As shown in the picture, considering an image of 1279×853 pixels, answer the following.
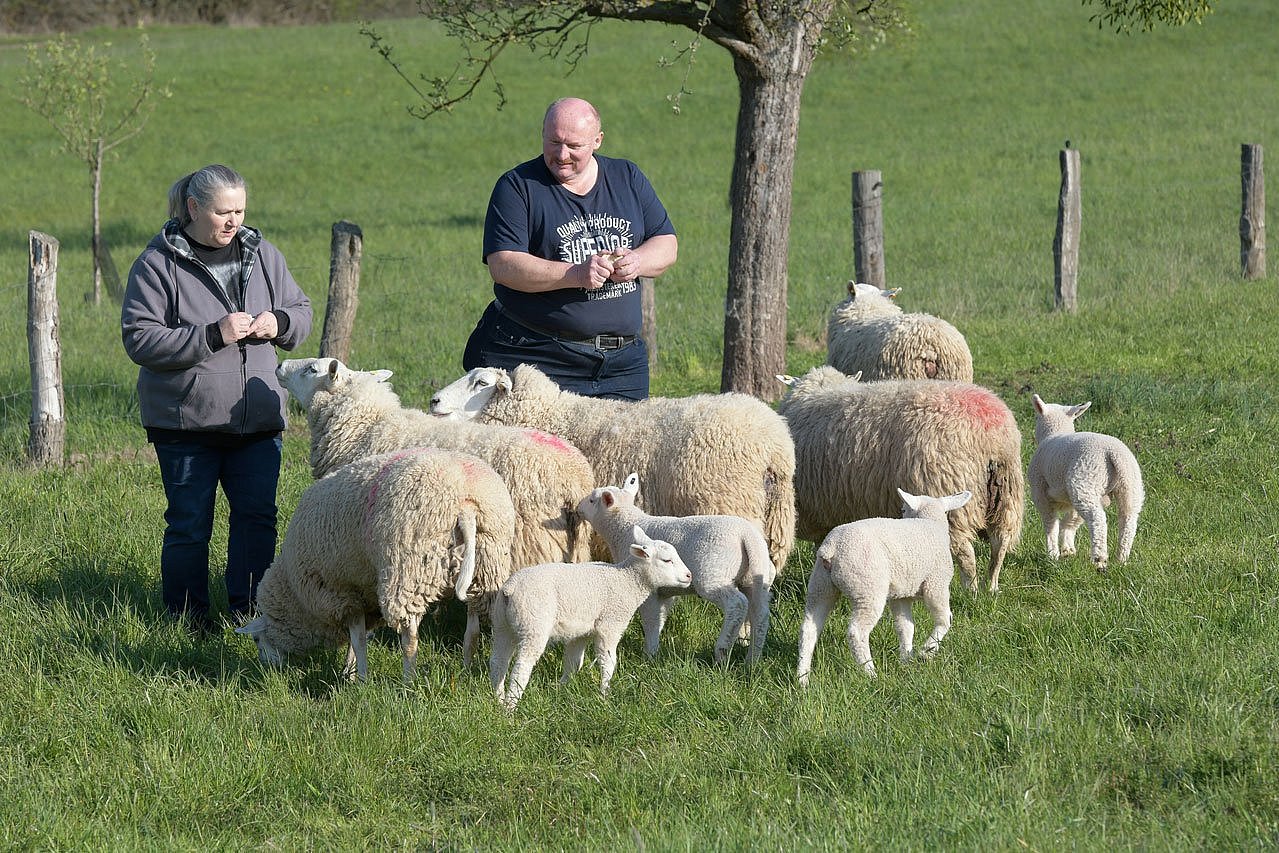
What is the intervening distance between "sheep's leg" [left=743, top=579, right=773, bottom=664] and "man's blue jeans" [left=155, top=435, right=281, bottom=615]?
2.29 meters

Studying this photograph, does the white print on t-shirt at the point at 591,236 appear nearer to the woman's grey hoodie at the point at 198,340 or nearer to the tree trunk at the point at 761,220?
the woman's grey hoodie at the point at 198,340

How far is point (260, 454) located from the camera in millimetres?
5656

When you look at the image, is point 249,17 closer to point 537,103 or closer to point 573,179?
point 537,103

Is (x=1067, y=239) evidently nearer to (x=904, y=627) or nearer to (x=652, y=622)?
(x=904, y=627)

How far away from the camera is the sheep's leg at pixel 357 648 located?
201 inches

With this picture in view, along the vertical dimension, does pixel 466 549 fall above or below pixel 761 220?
below

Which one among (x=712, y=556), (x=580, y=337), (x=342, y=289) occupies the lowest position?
(x=712, y=556)

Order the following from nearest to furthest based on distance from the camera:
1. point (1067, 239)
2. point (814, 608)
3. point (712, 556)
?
1. point (814, 608)
2. point (712, 556)
3. point (1067, 239)

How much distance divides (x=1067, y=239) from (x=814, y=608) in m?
9.85

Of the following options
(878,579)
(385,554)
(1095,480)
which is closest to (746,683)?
(878,579)

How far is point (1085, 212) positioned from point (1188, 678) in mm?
18486

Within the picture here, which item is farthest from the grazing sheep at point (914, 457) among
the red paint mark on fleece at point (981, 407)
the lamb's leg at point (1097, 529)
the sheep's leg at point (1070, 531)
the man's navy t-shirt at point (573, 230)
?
the man's navy t-shirt at point (573, 230)

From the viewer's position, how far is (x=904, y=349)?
7.39m

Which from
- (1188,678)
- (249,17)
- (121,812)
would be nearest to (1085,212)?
(1188,678)
